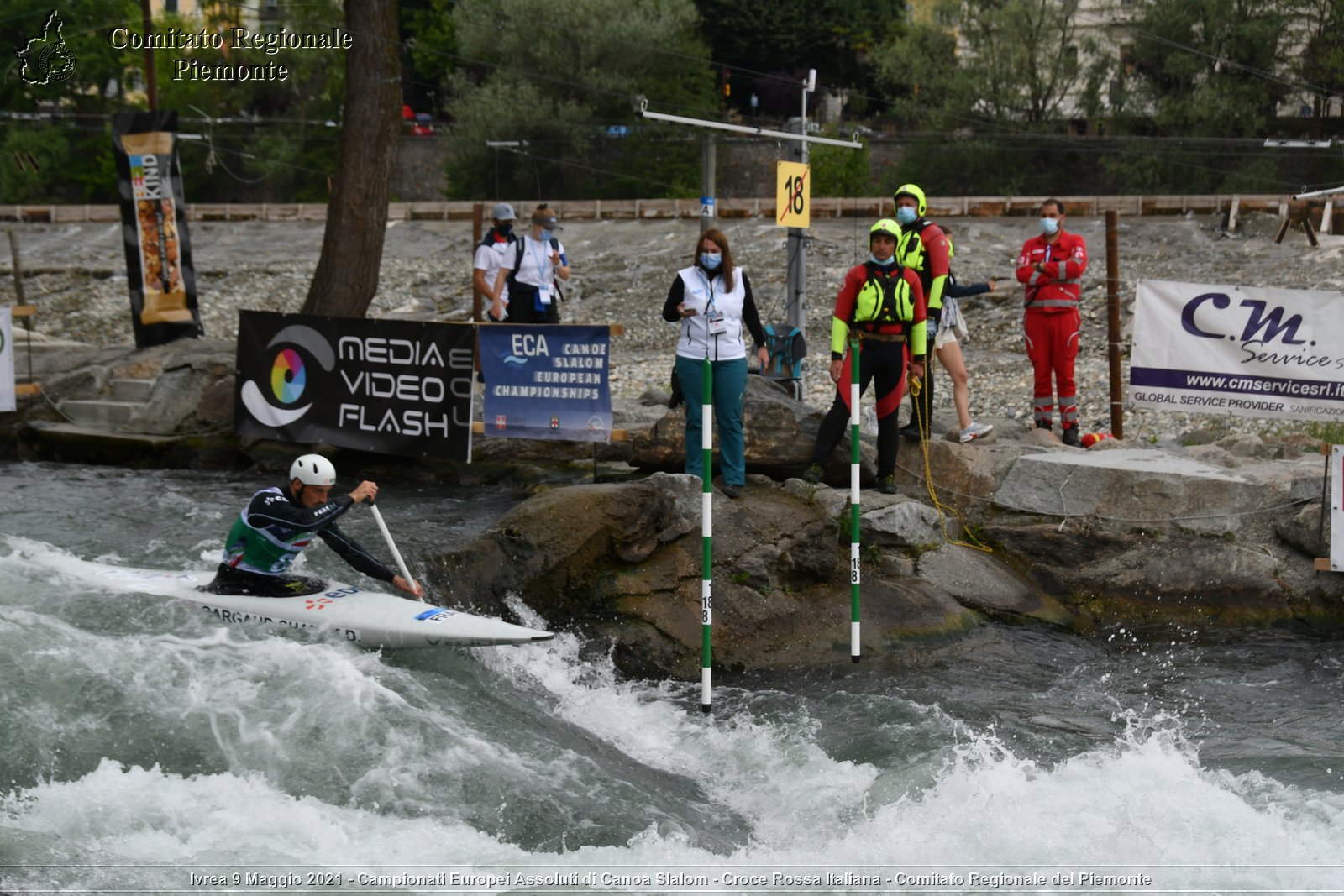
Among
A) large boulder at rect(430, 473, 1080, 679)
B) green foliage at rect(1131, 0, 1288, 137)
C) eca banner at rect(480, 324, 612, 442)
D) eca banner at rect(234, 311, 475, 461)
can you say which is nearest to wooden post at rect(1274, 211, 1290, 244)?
green foliage at rect(1131, 0, 1288, 137)

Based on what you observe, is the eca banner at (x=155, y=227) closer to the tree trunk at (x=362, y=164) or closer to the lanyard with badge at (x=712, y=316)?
the tree trunk at (x=362, y=164)

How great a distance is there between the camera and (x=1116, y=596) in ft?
33.3

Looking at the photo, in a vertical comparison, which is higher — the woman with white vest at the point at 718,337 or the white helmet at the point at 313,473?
the woman with white vest at the point at 718,337

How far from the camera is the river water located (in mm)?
6176

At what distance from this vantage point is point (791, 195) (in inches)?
527

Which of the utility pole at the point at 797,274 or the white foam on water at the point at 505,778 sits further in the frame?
the utility pole at the point at 797,274

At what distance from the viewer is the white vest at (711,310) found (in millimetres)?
9773

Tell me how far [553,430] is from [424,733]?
509 centimetres

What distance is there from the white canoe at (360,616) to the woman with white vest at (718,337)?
7.18 feet

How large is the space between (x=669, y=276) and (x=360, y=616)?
19274 millimetres

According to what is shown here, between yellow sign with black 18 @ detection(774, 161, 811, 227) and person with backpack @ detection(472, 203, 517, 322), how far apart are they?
2499 mm

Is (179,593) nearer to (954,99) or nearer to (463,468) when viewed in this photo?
(463,468)

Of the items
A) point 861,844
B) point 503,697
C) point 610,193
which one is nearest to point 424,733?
point 503,697

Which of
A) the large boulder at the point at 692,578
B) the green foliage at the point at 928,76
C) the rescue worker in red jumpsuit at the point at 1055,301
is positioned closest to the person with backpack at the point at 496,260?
the large boulder at the point at 692,578
